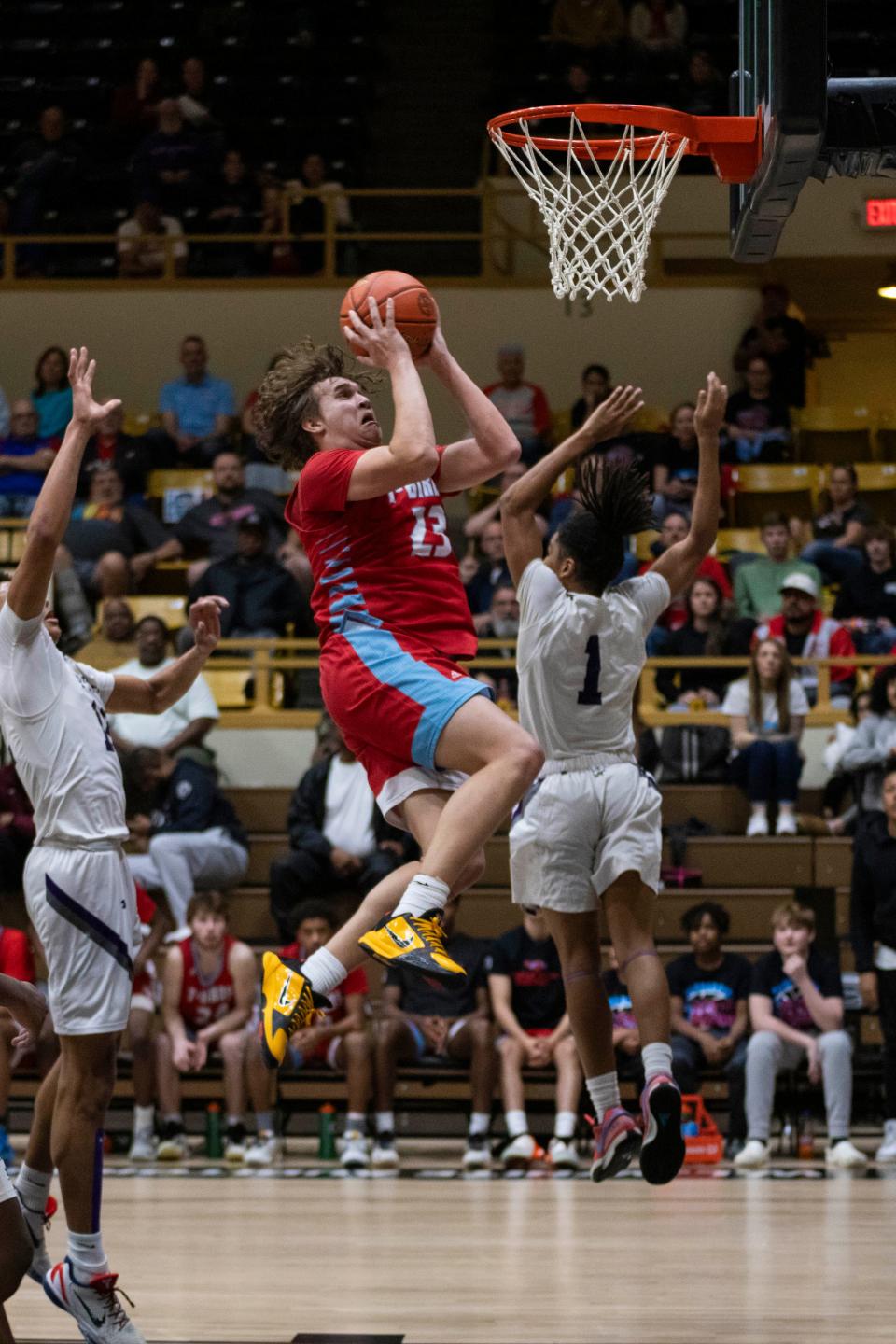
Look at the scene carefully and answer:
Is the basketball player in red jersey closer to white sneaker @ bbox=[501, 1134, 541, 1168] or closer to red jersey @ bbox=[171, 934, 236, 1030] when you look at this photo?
white sneaker @ bbox=[501, 1134, 541, 1168]

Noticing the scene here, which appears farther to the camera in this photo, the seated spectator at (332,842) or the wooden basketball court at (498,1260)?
the seated spectator at (332,842)

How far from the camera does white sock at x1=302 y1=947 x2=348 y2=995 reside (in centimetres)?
525

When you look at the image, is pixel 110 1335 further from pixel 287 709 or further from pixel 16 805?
pixel 287 709

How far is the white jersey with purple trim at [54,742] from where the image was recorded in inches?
227

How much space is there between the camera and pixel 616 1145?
5.80 m

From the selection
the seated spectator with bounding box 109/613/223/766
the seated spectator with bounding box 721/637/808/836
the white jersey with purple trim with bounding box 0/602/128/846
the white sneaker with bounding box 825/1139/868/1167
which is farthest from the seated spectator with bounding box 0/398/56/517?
the white jersey with purple trim with bounding box 0/602/128/846

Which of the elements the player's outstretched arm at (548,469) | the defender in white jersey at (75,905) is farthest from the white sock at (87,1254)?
the player's outstretched arm at (548,469)

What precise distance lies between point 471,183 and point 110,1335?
13994 millimetres

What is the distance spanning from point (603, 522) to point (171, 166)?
12355 millimetres

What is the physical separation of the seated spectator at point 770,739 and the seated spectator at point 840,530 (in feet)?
5.32

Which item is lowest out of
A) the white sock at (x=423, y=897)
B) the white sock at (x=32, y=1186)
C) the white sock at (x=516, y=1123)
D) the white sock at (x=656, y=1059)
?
the white sock at (x=516, y=1123)

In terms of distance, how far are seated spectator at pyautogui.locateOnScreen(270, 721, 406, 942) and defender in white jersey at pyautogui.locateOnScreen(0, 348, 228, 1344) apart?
5122 millimetres

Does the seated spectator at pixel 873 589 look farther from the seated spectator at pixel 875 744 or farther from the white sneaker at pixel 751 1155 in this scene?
the white sneaker at pixel 751 1155

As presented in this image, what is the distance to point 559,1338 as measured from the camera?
6.18 metres
